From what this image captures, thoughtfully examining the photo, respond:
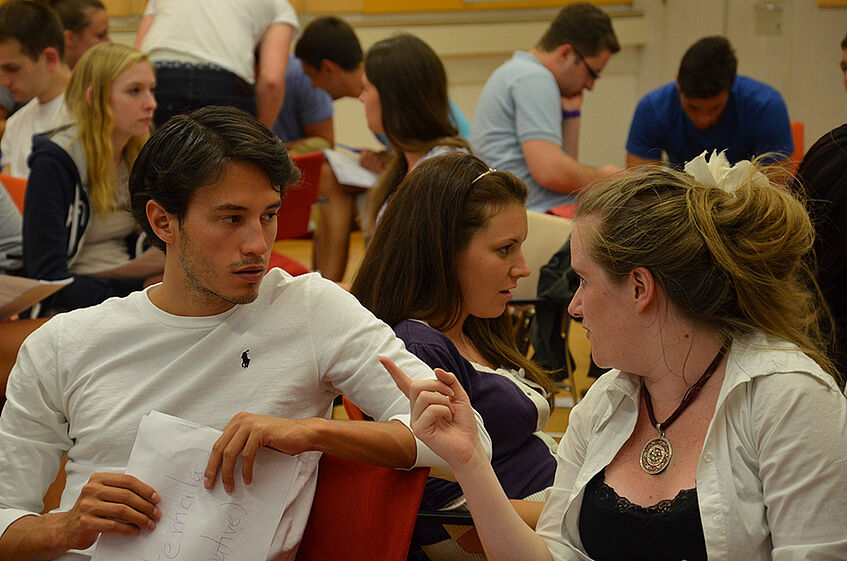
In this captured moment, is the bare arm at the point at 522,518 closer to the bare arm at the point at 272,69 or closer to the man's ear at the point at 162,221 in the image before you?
the man's ear at the point at 162,221

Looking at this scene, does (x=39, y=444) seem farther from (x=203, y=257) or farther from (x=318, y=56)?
(x=318, y=56)

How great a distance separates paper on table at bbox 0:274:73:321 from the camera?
2.36 m

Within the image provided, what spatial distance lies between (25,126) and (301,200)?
4.22 feet

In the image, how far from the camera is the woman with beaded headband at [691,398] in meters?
1.35

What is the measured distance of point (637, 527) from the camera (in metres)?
1.45

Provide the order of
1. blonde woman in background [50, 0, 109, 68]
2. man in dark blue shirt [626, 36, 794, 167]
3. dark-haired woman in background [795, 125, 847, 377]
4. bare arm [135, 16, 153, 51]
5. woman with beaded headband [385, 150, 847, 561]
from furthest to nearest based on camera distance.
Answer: blonde woman in background [50, 0, 109, 68]
man in dark blue shirt [626, 36, 794, 167]
bare arm [135, 16, 153, 51]
dark-haired woman in background [795, 125, 847, 377]
woman with beaded headband [385, 150, 847, 561]

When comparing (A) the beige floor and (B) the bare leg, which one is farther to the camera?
(B) the bare leg

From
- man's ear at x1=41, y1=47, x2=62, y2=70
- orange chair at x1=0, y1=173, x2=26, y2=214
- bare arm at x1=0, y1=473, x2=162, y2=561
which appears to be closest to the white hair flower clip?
bare arm at x1=0, y1=473, x2=162, y2=561

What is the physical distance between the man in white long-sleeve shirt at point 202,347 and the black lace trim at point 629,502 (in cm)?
27

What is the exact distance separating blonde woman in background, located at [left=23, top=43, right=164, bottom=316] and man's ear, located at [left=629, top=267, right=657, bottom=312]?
1.98 metres

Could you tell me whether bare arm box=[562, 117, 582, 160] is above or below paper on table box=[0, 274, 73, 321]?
below

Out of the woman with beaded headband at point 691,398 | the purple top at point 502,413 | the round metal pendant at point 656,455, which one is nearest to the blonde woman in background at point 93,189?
the purple top at point 502,413

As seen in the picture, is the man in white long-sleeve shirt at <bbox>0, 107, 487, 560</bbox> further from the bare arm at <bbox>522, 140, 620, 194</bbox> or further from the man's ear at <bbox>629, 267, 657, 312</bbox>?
the bare arm at <bbox>522, 140, 620, 194</bbox>

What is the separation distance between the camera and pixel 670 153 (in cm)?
501
